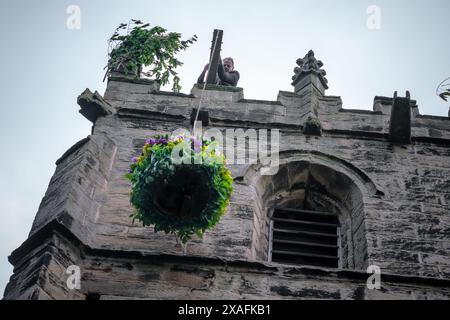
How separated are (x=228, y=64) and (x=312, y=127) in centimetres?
267

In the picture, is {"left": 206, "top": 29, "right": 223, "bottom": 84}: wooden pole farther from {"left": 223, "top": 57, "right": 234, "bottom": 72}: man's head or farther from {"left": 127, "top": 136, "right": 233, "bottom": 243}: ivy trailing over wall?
{"left": 127, "top": 136, "right": 233, "bottom": 243}: ivy trailing over wall

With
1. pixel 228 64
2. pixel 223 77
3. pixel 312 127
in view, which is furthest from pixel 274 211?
pixel 228 64

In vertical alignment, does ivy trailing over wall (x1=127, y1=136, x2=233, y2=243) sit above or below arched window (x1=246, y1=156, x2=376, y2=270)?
below

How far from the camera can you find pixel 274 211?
10328mm

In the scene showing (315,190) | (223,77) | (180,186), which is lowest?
(180,186)

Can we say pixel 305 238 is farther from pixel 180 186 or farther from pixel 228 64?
pixel 228 64

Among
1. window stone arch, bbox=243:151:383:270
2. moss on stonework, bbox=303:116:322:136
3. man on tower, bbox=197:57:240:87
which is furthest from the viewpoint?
man on tower, bbox=197:57:240:87

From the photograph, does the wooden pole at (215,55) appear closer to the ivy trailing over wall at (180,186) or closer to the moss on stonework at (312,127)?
the moss on stonework at (312,127)

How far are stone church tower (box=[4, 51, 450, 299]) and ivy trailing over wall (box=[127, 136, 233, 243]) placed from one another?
452mm

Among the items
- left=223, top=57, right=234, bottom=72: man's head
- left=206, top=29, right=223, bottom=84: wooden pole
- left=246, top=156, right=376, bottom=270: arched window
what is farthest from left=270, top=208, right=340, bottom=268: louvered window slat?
left=223, top=57, right=234, bottom=72: man's head

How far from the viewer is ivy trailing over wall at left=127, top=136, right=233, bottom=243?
8.01 meters

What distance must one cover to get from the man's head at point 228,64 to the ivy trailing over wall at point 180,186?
15.9 feet

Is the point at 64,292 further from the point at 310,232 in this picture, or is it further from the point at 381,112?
the point at 381,112

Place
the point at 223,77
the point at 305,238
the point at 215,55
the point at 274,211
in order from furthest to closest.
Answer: the point at 223,77 < the point at 215,55 < the point at 274,211 < the point at 305,238
